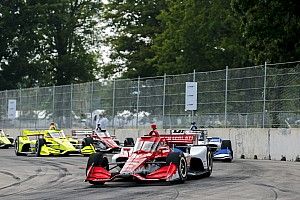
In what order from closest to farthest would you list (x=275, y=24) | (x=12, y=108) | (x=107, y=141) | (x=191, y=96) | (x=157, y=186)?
(x=157, y=186)
(x=107, y=141)
(x=275, y=24)
(x=191, y=96)
(x=12, y=108)

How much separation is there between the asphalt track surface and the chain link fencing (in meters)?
6.24

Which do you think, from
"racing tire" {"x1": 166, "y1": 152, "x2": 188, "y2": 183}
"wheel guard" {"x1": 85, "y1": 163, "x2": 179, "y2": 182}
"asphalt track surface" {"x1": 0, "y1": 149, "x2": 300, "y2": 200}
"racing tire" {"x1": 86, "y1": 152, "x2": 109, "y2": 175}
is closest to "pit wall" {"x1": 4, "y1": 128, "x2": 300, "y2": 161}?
"asphalt track surface" {"x1": 0, "y1": 149, "x2": 300, "y2": 200}

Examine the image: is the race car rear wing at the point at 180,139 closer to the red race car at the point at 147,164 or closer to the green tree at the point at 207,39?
the red race car at the point at 147,164

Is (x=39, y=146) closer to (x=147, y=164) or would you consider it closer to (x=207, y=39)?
(x=147, y=164)

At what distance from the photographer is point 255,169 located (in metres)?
22.4

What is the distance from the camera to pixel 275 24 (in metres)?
32.4

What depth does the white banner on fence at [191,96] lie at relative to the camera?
33.1m

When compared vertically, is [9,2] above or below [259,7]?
above

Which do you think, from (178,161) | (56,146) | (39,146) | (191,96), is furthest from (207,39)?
(178,161)

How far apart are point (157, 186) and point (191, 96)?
16788 mm

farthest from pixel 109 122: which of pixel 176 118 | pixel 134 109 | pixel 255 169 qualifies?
pixel 255 169

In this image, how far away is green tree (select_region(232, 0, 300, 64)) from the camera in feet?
106

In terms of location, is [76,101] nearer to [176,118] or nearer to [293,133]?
[176,118]

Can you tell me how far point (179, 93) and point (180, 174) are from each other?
56.4 ft
